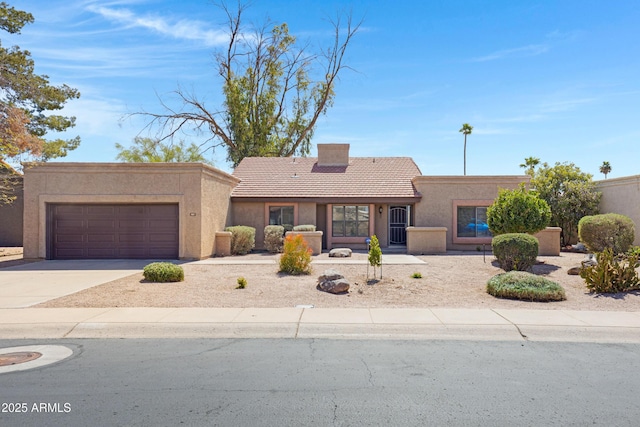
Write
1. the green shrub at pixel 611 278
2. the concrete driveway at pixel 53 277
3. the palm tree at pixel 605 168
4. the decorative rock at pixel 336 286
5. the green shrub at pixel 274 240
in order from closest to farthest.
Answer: the concrete driveway at pixel 53 277
the green shrub at pixel 611 278
the decorative rock at pixel 336 286
the green shrub at pixel 274 240
the palm tree at pixel 605 168

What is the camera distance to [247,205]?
2264cm

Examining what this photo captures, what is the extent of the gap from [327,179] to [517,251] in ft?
41.9

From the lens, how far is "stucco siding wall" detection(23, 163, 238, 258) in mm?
17344

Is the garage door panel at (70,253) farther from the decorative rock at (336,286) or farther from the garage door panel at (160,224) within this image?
the decorative rock at (336,286)

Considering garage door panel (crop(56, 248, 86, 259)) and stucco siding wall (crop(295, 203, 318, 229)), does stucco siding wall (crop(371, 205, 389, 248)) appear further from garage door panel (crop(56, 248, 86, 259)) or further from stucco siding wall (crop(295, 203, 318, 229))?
garage door panel (crop(56, 248, 86, 259))

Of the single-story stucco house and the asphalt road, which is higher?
the single-story stucco house

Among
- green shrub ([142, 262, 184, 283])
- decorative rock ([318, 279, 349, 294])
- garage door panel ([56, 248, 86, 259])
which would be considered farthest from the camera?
garage door panel ([56, 248, 86, 259])

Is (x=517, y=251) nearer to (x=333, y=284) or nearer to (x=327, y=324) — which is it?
(x=333, y=284)

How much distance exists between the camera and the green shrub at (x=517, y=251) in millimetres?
13098

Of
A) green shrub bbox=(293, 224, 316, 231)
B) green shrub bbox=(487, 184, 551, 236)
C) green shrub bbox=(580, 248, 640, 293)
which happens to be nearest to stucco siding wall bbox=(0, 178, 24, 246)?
green shrub bbox=(293, 224, 316, 231)

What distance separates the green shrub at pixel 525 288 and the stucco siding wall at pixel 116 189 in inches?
457

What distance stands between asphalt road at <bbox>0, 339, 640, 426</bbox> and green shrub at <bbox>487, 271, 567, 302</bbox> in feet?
9.78

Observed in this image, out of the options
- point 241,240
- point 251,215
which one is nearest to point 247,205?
point 251,215

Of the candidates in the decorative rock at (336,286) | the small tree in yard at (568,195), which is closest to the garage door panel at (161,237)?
the decorative rock at (336,286)
